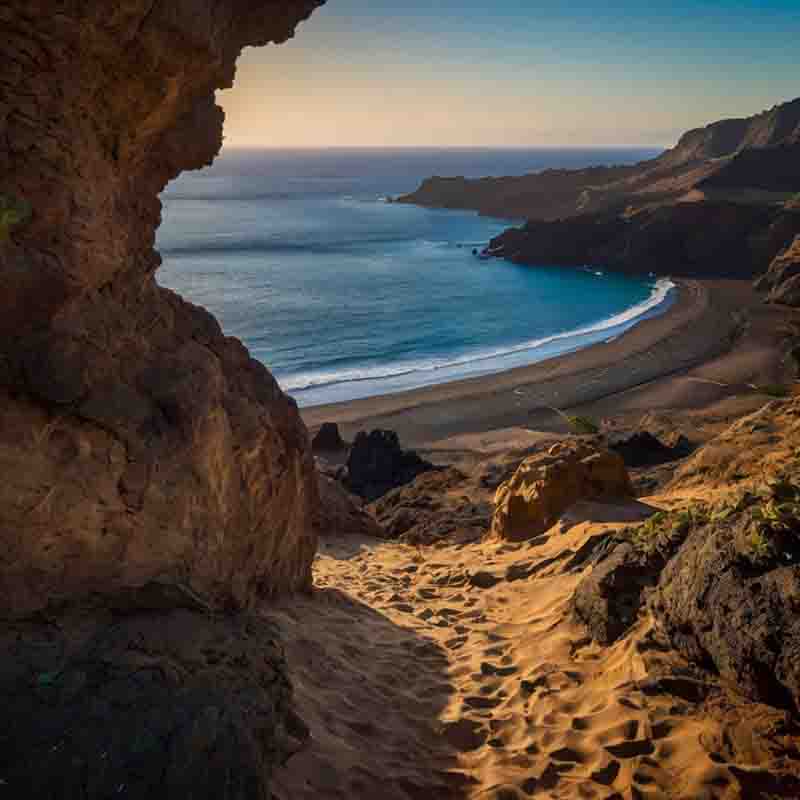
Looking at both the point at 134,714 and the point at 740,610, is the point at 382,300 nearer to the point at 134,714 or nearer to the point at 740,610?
the point at 740,610

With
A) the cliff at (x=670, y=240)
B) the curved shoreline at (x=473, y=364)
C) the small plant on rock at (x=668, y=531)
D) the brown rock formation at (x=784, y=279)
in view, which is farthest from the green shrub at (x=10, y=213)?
the cliff at (x=670, y=240)

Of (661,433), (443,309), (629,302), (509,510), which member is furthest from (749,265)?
(509,510)

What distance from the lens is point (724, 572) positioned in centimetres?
494

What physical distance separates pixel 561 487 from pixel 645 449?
355 inches

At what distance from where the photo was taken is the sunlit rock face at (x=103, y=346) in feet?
14.9

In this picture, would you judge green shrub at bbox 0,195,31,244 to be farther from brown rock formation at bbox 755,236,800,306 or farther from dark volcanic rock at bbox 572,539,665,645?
brown rock formation at bbox 755,236,800,306

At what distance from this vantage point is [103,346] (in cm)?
527

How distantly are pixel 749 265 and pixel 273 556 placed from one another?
63.8m

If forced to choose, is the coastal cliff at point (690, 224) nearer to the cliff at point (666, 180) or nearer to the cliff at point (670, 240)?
the cliff at point (670, 240)

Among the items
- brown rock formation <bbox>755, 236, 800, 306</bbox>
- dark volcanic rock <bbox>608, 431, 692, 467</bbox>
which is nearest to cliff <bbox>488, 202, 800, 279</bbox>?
brown rock formation <bbox>755, 236, 800, 306</bbox>

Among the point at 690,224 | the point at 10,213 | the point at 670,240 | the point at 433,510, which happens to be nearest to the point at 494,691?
the point at 10,213

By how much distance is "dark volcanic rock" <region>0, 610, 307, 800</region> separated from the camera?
3.54 meters

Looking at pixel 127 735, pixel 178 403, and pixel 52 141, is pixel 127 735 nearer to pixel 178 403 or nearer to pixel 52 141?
pixel 178 403

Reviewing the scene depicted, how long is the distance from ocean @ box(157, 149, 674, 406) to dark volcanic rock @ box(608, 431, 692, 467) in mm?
15656
